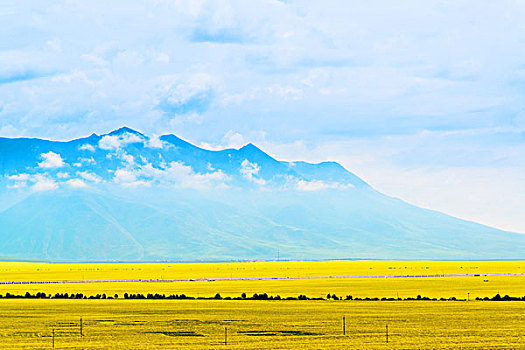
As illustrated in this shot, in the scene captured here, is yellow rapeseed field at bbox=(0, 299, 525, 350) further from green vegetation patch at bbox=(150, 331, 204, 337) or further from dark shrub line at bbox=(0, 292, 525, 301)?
dark shrub line at bbox=(0, 292, 525, 301)

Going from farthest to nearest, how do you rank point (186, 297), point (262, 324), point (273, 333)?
1. point (186, 297)
2. point (262, 324)
3. point (273, 333)

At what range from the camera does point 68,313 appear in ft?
239

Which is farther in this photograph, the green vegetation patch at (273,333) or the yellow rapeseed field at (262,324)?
the green vegetation patch at (273,333)

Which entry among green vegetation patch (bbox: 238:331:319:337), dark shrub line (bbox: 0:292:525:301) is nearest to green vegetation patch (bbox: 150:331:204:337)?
green vegetation patch (bbox: 238:331:319:337)

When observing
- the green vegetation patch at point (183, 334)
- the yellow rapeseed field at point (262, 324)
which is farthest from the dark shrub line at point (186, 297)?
the green vegetation patch at point (183, 334)

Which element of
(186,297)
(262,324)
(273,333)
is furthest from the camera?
(186,297)

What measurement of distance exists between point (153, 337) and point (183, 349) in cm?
646

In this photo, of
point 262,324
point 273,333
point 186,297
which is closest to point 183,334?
point 273,333

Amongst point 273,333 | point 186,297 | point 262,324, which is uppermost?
point 186,297

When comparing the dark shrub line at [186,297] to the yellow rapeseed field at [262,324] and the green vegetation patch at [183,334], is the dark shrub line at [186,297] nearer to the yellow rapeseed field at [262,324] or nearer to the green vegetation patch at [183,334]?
the yellow rapeseed field at [262,324]

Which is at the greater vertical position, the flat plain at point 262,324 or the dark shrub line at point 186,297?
the dark shrub line at point 186,297

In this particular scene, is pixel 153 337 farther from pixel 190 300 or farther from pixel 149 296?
pixel 149 296

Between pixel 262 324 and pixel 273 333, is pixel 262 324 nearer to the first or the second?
pixel 262 324

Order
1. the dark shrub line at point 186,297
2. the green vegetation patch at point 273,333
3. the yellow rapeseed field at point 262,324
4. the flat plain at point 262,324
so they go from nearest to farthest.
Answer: the yellow rapeseed field at point 262,324 < the flat plain at point 262,324 < the green vegetation patch at point 273,333 < the dark shrub line at point 186,297
